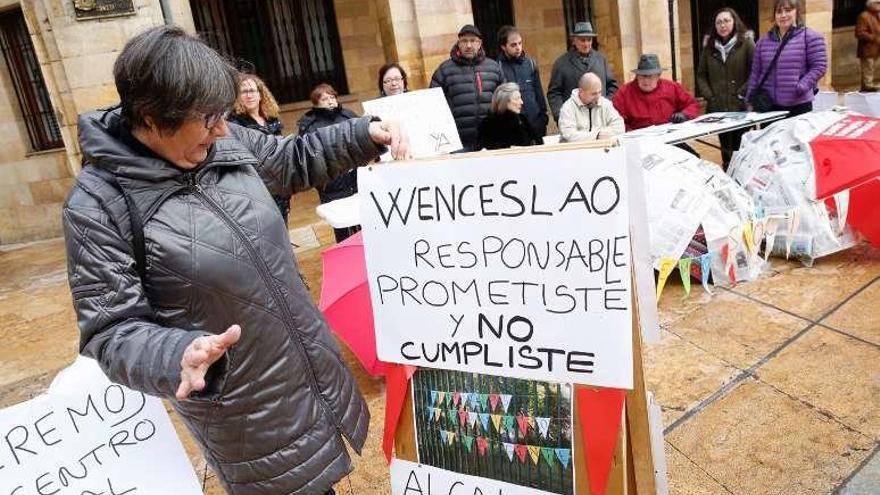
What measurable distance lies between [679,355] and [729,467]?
92cm

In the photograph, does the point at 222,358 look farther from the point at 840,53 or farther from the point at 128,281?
the point at 840,53

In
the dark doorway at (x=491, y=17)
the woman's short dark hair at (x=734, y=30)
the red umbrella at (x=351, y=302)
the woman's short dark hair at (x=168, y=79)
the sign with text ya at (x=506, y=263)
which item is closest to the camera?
the woman's short dark hair at (x=168, y=79)

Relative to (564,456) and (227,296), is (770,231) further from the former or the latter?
(227,296)

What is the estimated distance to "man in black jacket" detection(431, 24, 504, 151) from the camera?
5.38 meters

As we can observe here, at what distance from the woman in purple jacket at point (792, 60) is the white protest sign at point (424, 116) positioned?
10.1 feet

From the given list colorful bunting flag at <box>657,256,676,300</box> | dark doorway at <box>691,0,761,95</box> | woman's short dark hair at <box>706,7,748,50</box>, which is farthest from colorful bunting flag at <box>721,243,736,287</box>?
dark doorway at <box>691,0,761,95</box>

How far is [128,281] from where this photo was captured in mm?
1294

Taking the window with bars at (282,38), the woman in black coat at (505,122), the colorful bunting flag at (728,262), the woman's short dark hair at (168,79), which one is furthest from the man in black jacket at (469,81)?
the window with bars at (282,38)

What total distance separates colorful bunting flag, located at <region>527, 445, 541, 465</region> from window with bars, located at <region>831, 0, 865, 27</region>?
14.7m

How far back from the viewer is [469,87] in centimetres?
539

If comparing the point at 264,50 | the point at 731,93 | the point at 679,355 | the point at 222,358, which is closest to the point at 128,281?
the point at 222,358

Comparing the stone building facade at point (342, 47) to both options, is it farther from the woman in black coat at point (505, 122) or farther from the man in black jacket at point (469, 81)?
the woman in black coat at point (505, 122)

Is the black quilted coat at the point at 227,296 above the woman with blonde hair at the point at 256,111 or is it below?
below

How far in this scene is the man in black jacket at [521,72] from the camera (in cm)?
589
